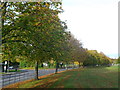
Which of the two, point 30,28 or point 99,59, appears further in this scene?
point 99,59

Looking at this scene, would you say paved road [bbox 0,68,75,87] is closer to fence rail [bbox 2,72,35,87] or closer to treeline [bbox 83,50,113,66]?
fence rail [bbox 2,72,35,87]

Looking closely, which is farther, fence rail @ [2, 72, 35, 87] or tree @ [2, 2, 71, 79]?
fence rail @ [2, 72, 35, 87]

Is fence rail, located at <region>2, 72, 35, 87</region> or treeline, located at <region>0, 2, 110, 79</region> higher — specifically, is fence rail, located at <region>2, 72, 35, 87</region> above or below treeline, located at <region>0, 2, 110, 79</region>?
below

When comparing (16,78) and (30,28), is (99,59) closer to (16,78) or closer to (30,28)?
(16,78)

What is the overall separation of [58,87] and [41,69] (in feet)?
40.1

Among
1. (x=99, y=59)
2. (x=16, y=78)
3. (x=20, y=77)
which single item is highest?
(x=99, y=59)

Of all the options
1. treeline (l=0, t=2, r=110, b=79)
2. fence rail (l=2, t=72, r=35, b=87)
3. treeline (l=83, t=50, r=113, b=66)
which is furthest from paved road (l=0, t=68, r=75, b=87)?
treeline (l=83, t=50, r=113, b=66)

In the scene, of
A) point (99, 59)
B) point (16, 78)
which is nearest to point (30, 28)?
point (16, 78)

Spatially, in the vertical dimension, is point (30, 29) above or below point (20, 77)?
above

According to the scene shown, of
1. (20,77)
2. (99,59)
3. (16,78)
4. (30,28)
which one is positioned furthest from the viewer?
(99,59)

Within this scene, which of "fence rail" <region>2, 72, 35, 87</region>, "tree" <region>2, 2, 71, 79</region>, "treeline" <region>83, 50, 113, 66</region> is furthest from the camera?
"treeline" <region>83, 50, 113, 66</region>

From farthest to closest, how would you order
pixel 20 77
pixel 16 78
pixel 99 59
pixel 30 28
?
pixel 99 59, pixel 16 78, pixel 20 77, pixel 30 28

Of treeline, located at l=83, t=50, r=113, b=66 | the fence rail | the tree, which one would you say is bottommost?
the fence rail

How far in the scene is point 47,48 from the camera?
30.6 ft
